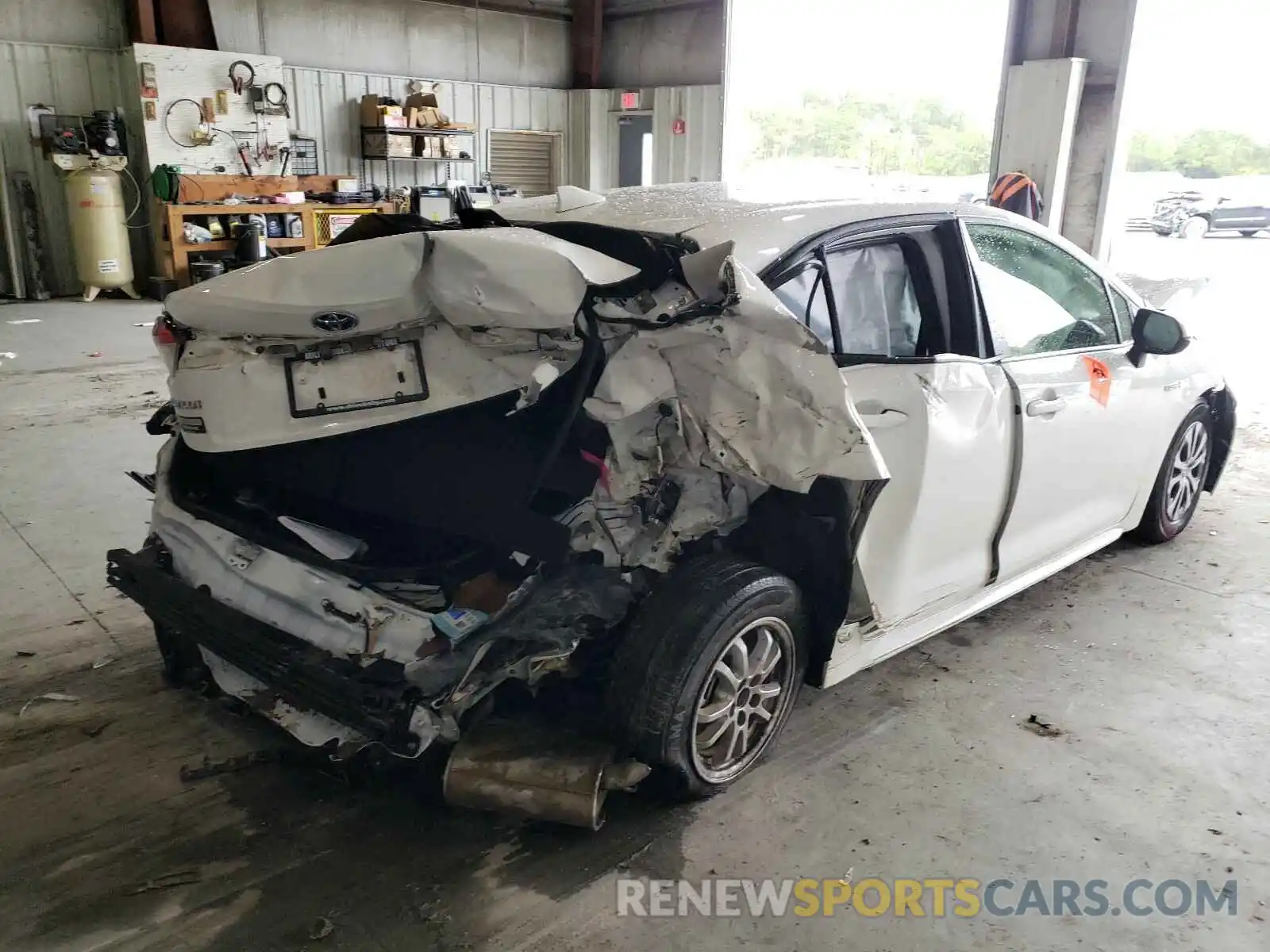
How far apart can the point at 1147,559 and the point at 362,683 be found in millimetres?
3317

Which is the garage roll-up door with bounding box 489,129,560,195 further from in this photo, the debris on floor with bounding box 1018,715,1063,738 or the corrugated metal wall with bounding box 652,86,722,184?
the debris on floor with bounding box 1018,715,1063,738

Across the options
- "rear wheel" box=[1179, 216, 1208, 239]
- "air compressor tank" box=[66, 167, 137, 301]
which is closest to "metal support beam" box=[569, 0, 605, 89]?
"air compressor tank" box=[66, 167, 137, 301]

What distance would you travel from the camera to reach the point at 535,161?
584 inches

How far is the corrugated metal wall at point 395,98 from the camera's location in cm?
1225

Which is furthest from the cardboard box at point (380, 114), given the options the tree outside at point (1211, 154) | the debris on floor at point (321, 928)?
the tree outside at point (1211, 154)

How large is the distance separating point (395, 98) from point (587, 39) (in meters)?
3.34

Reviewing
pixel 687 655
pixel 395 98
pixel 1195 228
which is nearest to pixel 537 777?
pixel 687 655

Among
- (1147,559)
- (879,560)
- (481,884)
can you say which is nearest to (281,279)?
(481,884)

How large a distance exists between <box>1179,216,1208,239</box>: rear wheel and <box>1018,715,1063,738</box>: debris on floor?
20028 millimetres

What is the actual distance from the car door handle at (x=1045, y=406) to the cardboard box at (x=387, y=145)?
1115 cm

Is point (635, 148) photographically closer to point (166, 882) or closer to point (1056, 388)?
point (1056, 388)

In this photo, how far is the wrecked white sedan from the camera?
6.72 feet

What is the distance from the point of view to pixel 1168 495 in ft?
12.8

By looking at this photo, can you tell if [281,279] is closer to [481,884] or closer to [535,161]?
[481,884]
